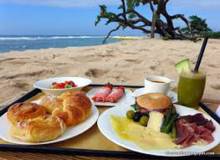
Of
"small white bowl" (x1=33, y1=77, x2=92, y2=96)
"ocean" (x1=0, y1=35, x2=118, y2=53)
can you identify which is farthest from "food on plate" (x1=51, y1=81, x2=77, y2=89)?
"ocean" (x1=0, y1=35, x2=118, y2=53)

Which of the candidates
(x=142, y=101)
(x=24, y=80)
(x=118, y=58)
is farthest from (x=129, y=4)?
(x=142, y=101)

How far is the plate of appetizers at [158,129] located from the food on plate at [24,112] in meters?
0.18

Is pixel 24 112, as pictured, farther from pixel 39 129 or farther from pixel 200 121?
pixel 200 121

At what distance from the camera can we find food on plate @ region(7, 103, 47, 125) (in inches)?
33.6

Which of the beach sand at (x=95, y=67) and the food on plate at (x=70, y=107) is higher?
the food on plate at (x=70, y=107)

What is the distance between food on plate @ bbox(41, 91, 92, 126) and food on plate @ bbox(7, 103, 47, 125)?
0.04m

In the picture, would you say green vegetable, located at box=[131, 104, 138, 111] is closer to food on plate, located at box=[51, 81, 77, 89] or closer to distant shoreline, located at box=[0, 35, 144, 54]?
food on plate, located at box=[51, 81, 77, 89]

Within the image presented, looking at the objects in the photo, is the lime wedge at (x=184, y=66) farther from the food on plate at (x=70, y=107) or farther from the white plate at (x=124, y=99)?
the food on plate at (x=70, y=107)

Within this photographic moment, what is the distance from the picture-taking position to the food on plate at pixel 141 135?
780 millimetres

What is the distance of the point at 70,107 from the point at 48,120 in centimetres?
11

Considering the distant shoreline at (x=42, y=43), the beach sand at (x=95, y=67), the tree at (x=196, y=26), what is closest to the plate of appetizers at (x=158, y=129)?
the beach sand at (x=95, y=67)

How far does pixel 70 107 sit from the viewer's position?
91 cm

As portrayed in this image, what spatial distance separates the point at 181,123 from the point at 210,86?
1655 millimetres

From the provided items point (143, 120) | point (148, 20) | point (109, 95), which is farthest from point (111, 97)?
point (148, 20)
